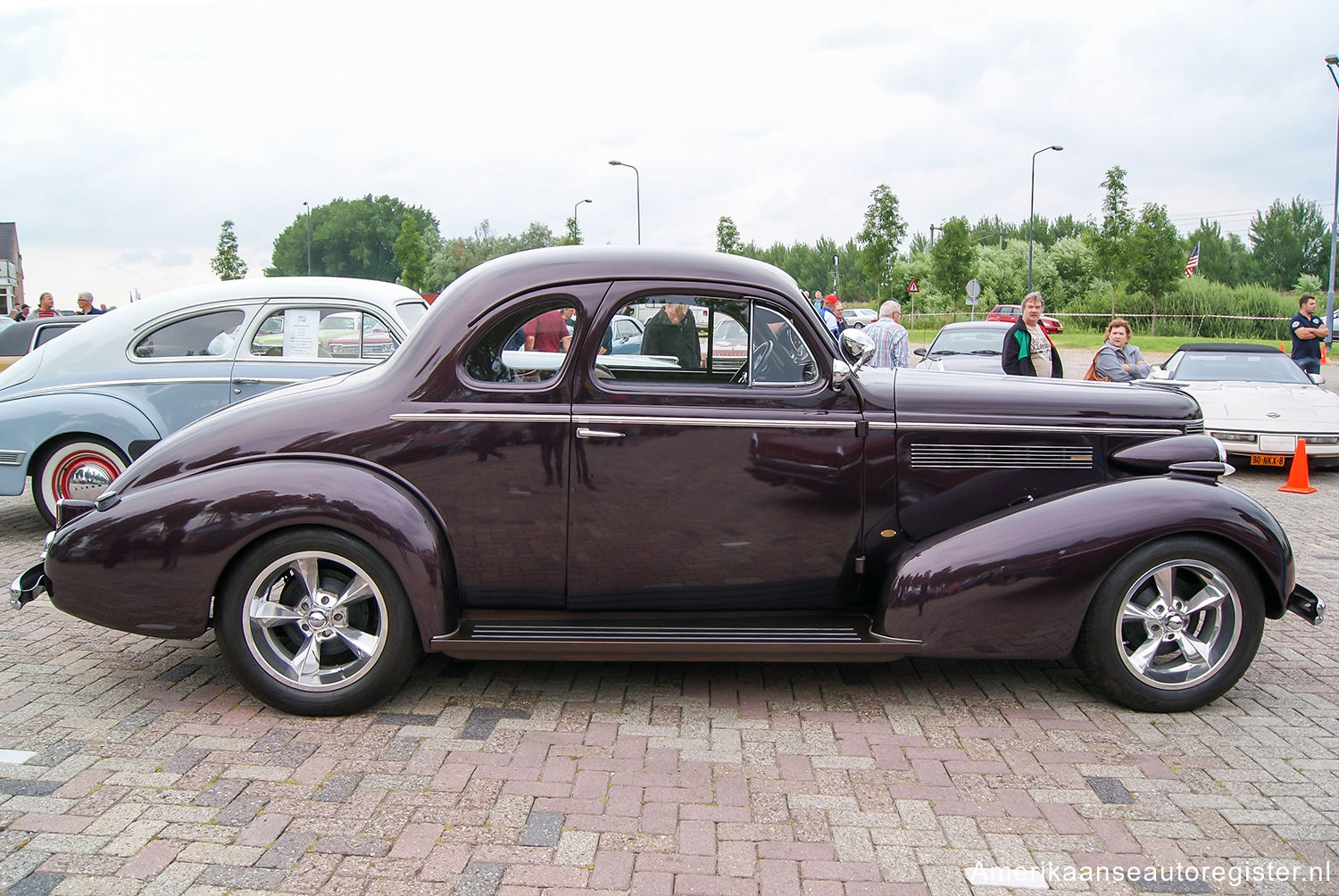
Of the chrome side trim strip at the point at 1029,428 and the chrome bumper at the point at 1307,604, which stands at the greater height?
the chrome side trim strip at the point at 1029,428

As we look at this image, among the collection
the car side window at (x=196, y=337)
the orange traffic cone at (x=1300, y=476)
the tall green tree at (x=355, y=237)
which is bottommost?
the orange traffic cone at (x=1300, y=476)

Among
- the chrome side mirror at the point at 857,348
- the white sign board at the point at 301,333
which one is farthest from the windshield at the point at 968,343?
the chrome side mirror at the point at 857,348

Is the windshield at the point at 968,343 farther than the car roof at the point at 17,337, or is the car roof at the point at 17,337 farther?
the windshield at the point at 968,343

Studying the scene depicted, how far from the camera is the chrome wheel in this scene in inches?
153

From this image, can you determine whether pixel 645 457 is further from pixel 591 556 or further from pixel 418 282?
pixel 418 282

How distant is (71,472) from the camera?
23.0 feet

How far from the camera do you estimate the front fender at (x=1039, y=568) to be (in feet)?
12.7

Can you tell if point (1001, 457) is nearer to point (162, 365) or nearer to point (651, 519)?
point (651, 519)

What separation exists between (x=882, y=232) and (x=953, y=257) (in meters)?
6.66

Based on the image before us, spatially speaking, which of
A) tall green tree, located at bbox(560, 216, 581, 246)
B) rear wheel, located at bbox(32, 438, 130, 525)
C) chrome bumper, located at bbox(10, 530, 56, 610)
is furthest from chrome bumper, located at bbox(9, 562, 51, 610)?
tall green tree, located at bbox(560, 216, 581, 246)

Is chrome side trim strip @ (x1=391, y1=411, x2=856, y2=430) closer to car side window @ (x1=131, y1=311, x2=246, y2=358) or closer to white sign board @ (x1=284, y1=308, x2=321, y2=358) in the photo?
white sign board @ (x1=284, y1=308, x2=321, y2=358)

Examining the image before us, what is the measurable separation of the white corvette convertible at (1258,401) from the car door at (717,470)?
6872 millimetres

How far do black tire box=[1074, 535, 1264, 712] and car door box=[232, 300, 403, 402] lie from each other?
5.54 metres

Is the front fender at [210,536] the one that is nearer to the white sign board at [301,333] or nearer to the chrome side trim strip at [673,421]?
the chrome side trim strip at [673,421]
